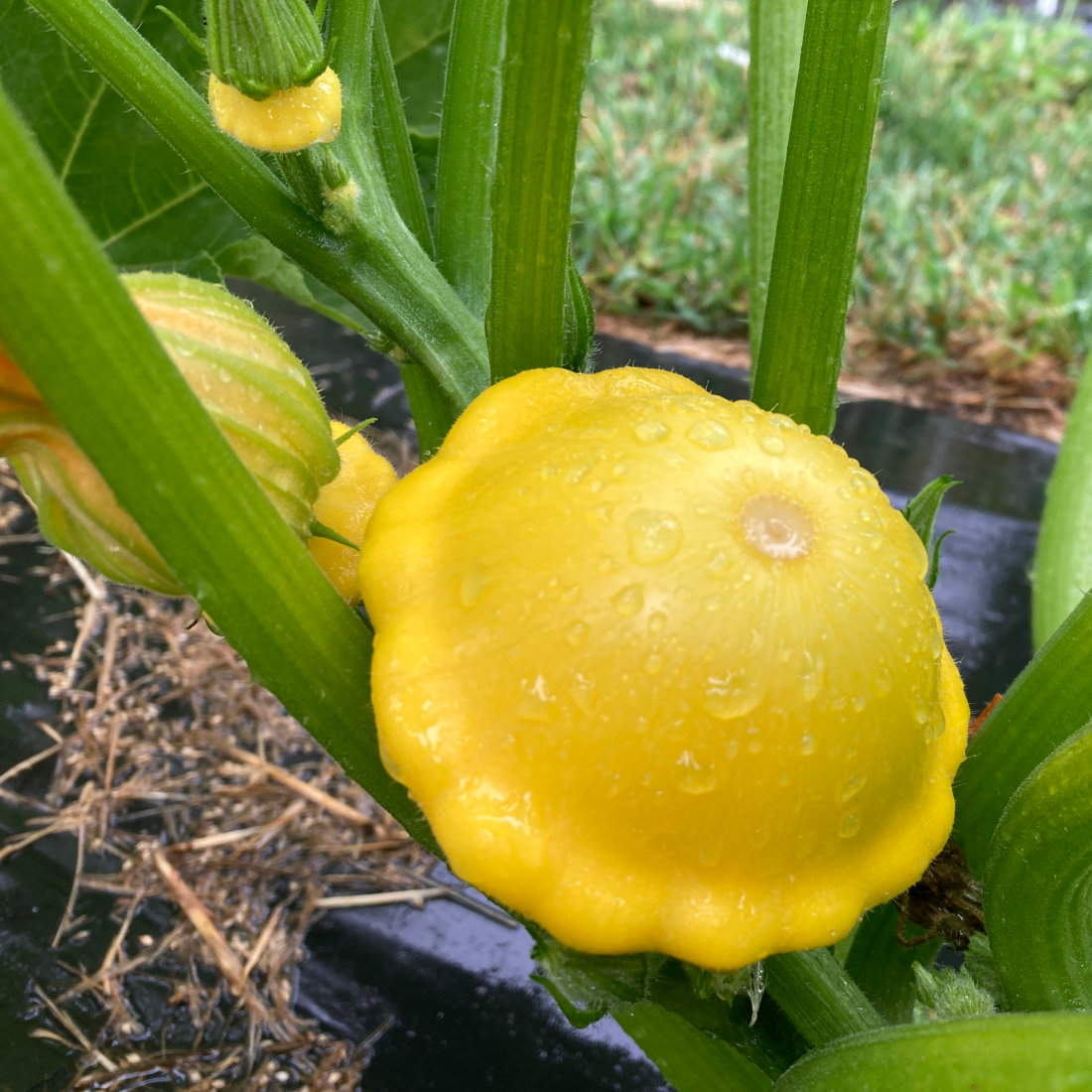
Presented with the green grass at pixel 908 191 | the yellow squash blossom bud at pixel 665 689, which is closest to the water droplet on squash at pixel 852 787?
the yellow squash blossom bud at pixel 665 689

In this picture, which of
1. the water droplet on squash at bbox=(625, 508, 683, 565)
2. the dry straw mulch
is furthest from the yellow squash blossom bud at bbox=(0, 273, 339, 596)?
the dry straw mulch

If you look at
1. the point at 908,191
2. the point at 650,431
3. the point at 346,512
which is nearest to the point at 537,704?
the point at 650,431

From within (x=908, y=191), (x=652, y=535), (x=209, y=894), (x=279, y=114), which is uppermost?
(x=279, y=114)

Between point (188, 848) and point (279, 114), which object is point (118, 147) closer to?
point (279, 114)

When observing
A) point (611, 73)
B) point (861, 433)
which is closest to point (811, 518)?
point (861, 433)

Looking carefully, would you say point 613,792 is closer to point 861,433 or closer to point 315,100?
point 315,100
